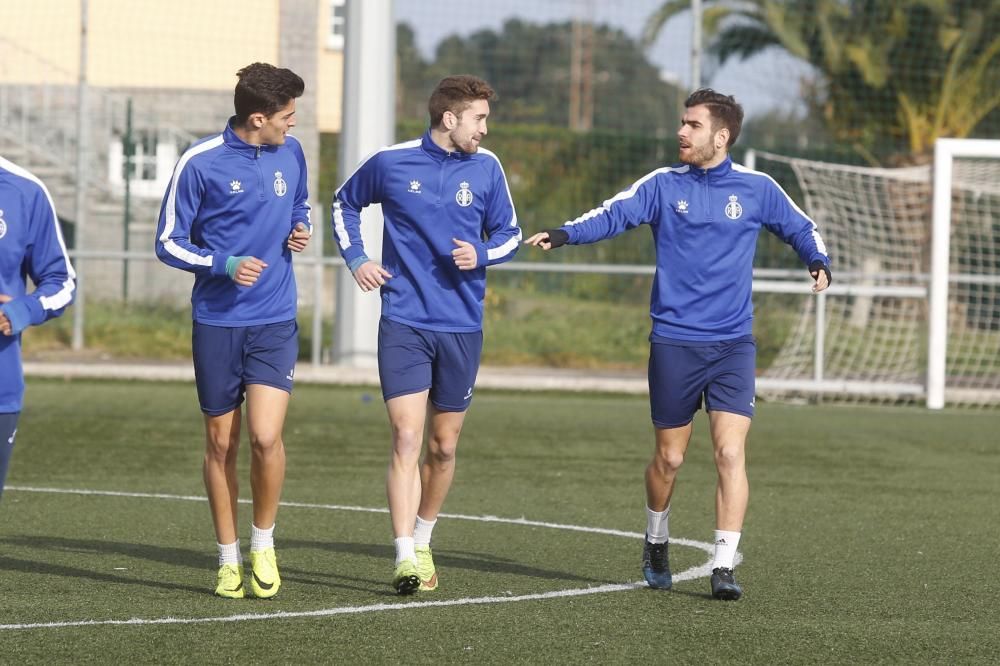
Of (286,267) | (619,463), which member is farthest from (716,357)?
(619,463)

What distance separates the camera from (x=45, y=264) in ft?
19.0

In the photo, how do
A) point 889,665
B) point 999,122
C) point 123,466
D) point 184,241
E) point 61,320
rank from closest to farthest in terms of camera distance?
point 889,665
point 184,241
point 123,466
point 61,320
point 999,122

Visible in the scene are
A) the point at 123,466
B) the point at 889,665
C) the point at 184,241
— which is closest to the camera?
Result: the point at 889,665

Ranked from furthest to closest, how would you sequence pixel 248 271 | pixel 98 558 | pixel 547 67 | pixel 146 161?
1. pixel 547 67
2. pixel 146 161
3. pixel 98 558
4. pixel 248 271

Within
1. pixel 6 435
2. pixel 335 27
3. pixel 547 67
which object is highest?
pixel 547 67

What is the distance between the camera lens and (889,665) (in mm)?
5703

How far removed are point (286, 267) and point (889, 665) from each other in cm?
286

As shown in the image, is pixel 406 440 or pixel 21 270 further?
pixel 406 440

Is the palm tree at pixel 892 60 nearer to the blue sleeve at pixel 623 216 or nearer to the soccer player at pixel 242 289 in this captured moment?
the blue sleeve at pixel 623 216

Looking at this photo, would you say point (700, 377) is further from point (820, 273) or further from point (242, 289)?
point (242, 289)

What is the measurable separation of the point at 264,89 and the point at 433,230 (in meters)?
0.92

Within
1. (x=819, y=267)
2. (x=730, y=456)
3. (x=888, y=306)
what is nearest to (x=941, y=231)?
(x=888, y=306)

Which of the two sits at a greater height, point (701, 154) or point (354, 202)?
point (701, 154)

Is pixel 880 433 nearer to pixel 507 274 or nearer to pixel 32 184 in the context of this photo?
pixel 507 274
